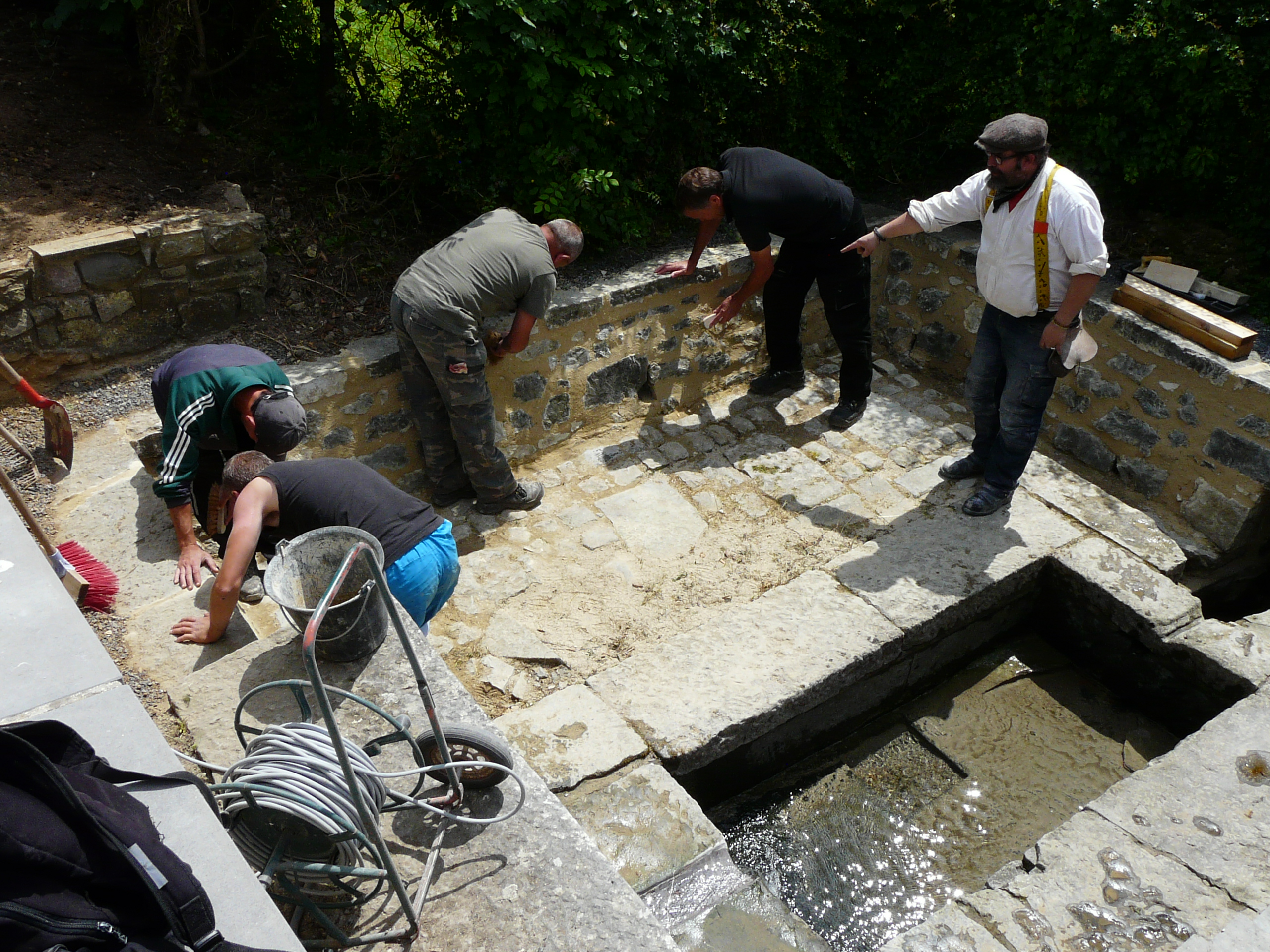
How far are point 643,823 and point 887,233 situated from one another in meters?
3.11

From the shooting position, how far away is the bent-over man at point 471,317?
4.17m

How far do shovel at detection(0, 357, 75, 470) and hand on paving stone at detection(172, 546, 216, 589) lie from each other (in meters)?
0.97

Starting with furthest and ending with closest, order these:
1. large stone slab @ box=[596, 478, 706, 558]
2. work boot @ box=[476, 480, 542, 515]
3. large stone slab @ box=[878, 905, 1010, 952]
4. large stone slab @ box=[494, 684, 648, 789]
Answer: work boot @ box=[476, 480, 542, 515] → large stone slab @ box=[596, 478, 706, 558] → large stone slab @ box=[494, 684, 648, 789] → large stone slab @ box=[878, 905, 1010, 952]

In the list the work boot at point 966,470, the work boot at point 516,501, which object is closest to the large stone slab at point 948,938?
the work boot at point 966,470

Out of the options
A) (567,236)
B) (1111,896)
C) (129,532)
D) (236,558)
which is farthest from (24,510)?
(1111,896)

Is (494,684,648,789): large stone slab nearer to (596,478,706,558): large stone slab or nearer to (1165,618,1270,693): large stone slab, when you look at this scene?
(596,478,706,558): large stone slab

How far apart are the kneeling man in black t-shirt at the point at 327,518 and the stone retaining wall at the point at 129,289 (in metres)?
1.68

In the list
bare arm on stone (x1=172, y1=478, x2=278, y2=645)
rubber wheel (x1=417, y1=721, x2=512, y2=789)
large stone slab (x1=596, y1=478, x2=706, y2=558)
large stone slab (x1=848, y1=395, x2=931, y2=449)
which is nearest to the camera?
rubber wheel (x1=417, y1=721, x2=512, y2=789)

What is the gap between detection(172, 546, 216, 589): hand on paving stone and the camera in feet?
10.7

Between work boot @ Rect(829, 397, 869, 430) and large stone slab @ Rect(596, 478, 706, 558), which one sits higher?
work boot @ Rect(829, 397, 869, 430)

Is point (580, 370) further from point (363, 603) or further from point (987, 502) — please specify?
point (363, 603)

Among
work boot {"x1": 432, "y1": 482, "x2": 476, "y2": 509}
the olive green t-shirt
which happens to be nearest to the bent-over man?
the olive green t-shirt

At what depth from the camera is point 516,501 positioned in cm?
476

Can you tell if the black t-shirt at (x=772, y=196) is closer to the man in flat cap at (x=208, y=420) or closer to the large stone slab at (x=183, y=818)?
the man in flat cap at (x=208, y=420)
